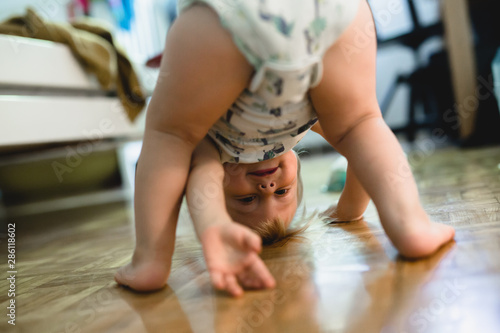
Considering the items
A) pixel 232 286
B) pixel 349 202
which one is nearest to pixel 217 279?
pixel 232 286

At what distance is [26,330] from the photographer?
0.46 meters

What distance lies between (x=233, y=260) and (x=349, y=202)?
349 mm

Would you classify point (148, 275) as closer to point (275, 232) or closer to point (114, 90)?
point (275, 232)

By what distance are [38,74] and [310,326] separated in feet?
4.31

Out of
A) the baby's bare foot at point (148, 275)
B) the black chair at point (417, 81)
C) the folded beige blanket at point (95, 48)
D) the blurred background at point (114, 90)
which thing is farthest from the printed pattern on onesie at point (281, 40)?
the black chair at point (417, 81)

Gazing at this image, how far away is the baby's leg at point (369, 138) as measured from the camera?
50 cm

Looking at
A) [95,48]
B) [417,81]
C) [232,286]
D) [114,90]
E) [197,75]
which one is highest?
[197,75]

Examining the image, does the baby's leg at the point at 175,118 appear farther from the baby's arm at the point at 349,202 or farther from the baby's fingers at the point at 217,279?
the baby's arm at the point at 349,202

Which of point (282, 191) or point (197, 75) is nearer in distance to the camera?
point (197, 75)

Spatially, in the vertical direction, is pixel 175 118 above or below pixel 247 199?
above

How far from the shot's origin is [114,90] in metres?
1.81

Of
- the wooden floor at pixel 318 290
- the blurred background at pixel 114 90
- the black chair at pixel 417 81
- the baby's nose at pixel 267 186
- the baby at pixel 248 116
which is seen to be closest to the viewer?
the wooden floor at pixel 318 290

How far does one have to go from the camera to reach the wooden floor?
37cm

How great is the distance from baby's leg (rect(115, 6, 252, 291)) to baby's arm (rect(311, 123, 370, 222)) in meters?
0.26
